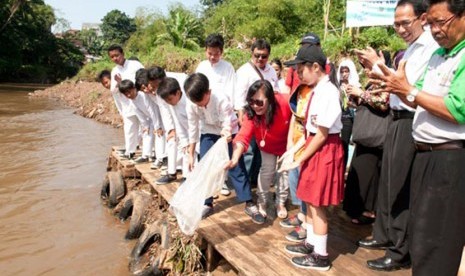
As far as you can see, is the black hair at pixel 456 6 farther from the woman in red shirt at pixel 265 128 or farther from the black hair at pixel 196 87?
the black hair at pixel 196 87

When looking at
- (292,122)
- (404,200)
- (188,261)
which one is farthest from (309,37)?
(188,261)

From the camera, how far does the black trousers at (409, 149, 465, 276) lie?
208cm

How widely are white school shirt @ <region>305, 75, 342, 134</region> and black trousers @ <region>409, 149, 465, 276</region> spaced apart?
2.04 feet

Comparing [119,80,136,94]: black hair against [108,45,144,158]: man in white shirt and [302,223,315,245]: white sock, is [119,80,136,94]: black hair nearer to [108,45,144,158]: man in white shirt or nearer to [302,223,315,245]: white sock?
[108,45,144,158]: man in white shirt

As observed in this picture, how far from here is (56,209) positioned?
20.1 ft

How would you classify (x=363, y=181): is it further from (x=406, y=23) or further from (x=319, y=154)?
(x=406, y=23)

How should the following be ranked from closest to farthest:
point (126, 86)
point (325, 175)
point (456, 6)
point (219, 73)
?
point (456, 6)
point (325, 175)
point (219, 73)
point (126, 86)

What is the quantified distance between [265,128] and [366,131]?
0.90 meters

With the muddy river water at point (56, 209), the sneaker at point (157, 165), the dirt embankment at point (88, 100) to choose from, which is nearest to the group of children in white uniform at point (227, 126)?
the sneaker at point (157, 165)

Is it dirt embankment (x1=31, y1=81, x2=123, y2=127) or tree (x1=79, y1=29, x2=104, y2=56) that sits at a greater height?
tree (x1=79, y1=29, x2=104, y2=56)

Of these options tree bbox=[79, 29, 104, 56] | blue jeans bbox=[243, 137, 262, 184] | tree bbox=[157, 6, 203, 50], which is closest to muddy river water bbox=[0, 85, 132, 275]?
blue jeans bbox=[243, 137, 262, 184]

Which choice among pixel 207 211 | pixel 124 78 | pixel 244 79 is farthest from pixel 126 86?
pixel 207 211

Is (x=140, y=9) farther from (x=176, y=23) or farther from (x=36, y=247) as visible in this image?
(x=36, y=247)

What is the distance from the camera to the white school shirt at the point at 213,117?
3.81 m
